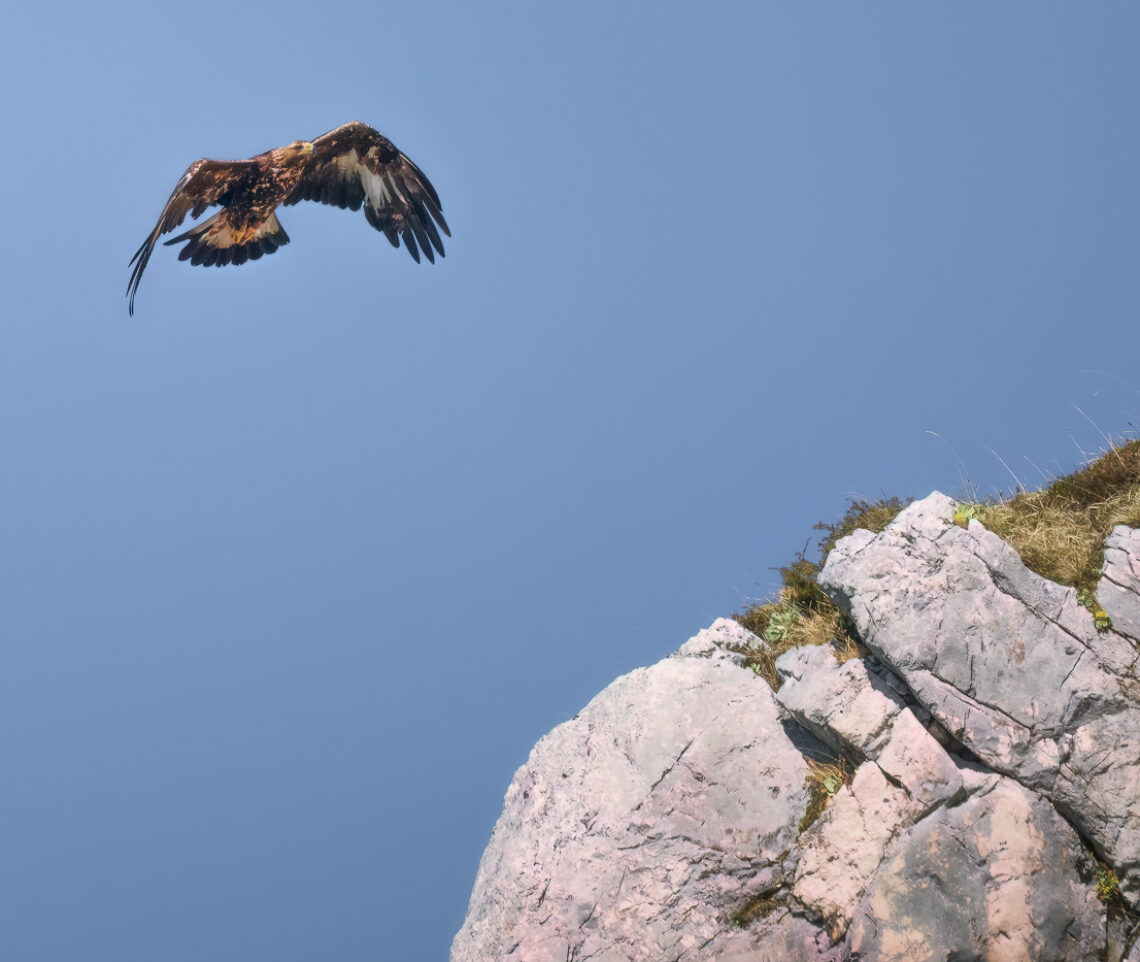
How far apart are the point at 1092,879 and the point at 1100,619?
216 centimetres

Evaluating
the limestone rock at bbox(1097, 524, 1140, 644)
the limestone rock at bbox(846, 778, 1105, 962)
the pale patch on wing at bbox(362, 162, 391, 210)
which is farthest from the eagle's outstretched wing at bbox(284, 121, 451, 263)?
the limestone rock at bbox(846, 778, 1105, 962)

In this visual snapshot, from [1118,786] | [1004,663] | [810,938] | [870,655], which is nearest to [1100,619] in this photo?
[1004,663]

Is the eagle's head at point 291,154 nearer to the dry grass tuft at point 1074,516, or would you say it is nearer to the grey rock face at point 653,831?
the grey rock face at point 653,831

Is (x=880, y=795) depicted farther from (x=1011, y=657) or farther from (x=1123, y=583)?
(x=1123, y=583)

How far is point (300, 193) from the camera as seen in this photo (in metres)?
12.1

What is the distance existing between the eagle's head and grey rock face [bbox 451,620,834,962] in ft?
26.3

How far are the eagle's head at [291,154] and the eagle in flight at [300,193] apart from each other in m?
0.01

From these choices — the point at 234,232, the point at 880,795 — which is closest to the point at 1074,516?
the point at 880,795

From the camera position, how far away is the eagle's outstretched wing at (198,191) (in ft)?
31.3

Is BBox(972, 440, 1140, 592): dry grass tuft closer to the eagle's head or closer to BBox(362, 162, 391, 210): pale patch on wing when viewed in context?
BBox(362, 162, 391, 210): pale patch on wing

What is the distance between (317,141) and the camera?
1158 cm

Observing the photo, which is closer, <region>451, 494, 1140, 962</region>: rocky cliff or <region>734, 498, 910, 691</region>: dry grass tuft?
<region>451, 494, 1140, 962</region>: rocky cliff

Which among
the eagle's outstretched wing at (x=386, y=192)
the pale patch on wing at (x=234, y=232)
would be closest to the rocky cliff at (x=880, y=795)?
the eagle's outstretched wing at (x=386, y=192)

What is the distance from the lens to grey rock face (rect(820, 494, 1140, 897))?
7094mm
